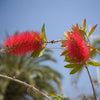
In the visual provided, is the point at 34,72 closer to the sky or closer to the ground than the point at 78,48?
closer to the ground

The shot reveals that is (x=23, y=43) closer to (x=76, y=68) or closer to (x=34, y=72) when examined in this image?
(x=76, y=68)

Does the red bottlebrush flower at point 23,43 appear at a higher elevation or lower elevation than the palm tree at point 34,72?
higher

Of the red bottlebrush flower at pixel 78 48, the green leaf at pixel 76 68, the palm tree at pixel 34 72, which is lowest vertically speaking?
the palm tree at pixel 34 72

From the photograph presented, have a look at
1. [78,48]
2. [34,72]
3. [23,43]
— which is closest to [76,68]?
[78,48]

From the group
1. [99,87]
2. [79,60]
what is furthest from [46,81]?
[79,60]

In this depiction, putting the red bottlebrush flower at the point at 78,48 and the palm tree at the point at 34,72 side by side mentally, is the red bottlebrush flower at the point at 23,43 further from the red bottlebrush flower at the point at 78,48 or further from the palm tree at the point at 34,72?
the palm tree at the point at 34,72

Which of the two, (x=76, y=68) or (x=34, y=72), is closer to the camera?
(x=76, y=68)

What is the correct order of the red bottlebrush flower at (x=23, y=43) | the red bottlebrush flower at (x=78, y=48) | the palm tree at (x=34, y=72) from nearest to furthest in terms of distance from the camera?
the red bottlebrush flower at (x=78, y=48)
the red bottlebrush flower at (x=23, y=43)
the palm tree at (x=34, y=72)

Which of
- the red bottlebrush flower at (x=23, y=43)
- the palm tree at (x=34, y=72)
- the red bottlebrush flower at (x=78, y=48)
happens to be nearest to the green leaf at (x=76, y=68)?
the red bottlebrush flower at (x=78, y=48)

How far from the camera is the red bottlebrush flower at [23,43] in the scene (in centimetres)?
59

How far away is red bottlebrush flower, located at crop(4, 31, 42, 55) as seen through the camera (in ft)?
1.94

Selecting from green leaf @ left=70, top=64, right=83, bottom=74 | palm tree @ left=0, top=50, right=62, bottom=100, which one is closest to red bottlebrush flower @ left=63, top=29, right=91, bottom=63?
green leaf @ left=70, top=64, right=83, bottom=74

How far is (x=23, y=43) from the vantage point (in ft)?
1.95

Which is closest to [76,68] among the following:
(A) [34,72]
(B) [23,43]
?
(B) [23,43]
